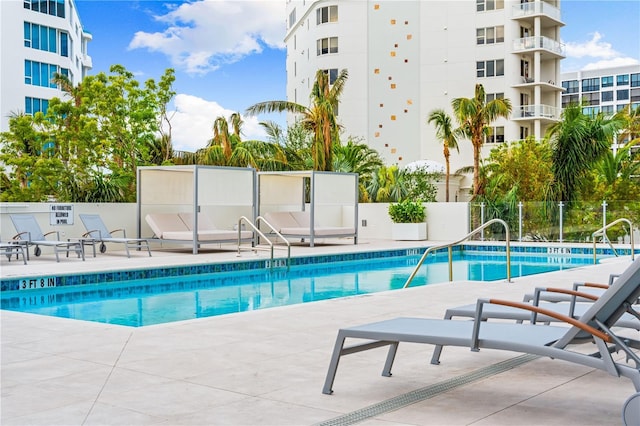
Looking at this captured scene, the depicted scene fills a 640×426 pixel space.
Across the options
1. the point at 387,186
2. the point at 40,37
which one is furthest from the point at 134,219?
the point at 40,37

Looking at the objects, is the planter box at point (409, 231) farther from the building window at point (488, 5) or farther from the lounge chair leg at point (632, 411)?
the building window at point (488, 5)

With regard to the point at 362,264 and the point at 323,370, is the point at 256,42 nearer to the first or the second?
the point at 362,264

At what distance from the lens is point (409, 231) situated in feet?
77.5

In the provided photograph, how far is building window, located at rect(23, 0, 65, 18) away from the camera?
47.2 metres

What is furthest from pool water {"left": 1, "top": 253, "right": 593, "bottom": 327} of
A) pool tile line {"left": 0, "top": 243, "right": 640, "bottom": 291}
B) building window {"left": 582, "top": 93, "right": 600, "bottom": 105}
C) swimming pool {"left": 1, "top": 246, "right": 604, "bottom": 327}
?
building window {"left": 582, "top": 93, "right": 600, "bottom": 105}

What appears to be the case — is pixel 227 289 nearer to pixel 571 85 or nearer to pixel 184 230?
pixel 184 230

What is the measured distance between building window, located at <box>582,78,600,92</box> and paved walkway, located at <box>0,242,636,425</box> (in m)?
98.5

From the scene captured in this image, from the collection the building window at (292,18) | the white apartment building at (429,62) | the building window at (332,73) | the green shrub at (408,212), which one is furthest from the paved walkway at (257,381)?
the building window at (292,18)

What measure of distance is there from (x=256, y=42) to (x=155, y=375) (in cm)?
5978

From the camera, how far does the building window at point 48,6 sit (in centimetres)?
4724

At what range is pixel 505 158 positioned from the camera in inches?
1331

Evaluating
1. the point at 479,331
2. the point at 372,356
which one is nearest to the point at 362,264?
the point at 372,356

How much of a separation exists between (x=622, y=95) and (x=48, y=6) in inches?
2883

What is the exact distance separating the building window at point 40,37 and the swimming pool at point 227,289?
36.4 metres
